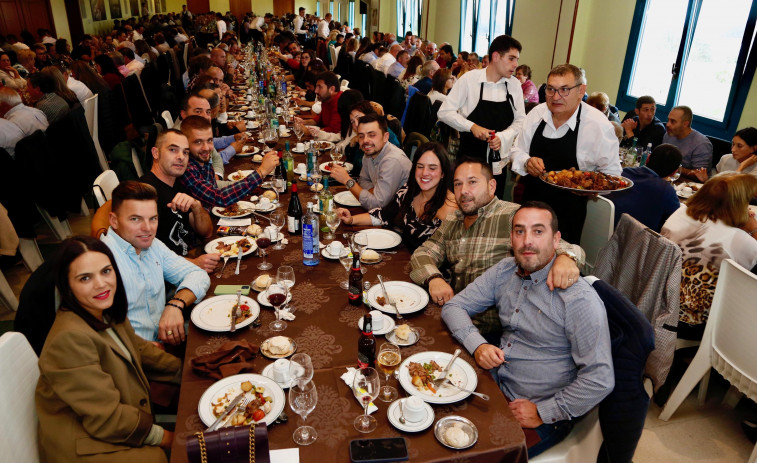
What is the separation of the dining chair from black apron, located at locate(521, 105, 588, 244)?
2.94 m

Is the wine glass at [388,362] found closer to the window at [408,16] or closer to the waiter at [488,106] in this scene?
the waiter at [488,106]

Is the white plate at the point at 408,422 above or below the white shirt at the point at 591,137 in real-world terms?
below

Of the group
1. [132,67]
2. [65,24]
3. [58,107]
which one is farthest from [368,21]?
[58,107]

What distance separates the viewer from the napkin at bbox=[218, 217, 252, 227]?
278cm

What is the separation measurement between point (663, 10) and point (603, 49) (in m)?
0.96

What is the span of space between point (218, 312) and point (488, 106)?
2949 millimetres

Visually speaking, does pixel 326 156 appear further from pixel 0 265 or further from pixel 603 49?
pixel 603 49

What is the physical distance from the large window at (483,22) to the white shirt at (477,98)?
630 centimetres

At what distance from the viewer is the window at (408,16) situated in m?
14.9

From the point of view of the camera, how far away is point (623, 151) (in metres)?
4.24

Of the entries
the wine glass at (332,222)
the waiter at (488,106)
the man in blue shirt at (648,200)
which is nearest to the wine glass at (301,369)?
the wine glass at (332,222)

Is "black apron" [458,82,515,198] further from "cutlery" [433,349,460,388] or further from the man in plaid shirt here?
"cutlery" [433,349,460,388]

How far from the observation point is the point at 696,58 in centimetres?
579

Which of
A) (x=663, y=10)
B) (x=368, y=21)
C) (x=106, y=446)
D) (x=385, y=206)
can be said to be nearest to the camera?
(x=106, y=446)
